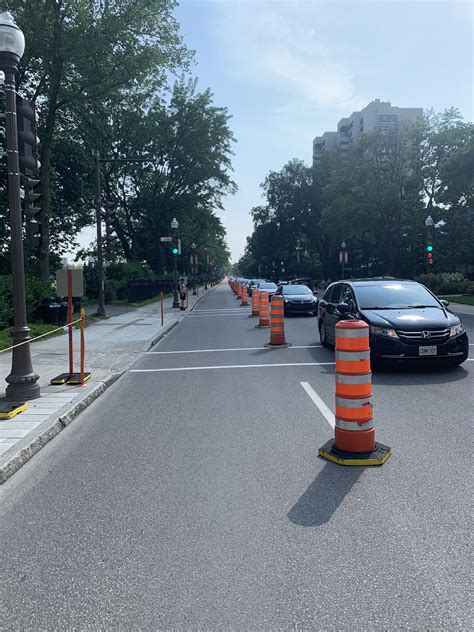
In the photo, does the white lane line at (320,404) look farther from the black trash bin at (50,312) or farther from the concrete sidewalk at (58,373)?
the black trash bin at (50,312)

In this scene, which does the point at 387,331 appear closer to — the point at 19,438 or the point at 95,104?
the point at 19,438

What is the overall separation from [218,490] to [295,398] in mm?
3224

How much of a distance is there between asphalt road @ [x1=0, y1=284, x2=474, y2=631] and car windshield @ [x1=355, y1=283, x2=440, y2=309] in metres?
3.19

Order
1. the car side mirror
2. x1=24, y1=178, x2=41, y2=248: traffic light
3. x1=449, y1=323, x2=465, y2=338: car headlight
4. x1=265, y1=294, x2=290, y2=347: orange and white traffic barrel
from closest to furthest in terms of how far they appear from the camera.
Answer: x1=24, y1=178, x2=41, y2=248: traffic light < x1=449, y1=323, x2=465, y2=338: car headlight < the car side mirror < x1=265, y1=294, x2=290, y2=347: orange and white traffic barrel

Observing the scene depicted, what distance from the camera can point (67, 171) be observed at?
34.4 meters

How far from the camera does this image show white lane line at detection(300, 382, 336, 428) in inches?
238

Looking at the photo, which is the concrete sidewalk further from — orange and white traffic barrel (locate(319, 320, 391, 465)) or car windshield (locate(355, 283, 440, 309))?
car windshield (locate(355, 283, 440, 309))

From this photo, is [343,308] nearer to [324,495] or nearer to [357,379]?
[357,379]

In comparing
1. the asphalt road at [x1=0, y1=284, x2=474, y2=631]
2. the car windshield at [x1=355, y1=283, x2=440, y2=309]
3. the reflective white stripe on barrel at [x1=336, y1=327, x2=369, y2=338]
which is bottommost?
the asphalt road at [x1=0, y1=284, x2=474, y2=631]

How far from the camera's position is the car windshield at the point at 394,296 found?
9672mm

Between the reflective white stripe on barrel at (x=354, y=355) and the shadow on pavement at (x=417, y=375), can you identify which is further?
the shadow on pavement at (x=417, y=375)

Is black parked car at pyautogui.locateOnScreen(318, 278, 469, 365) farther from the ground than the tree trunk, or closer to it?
closer to it

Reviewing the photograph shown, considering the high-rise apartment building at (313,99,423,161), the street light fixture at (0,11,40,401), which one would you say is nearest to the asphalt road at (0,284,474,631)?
the street light fixture at (0,11,40,401)

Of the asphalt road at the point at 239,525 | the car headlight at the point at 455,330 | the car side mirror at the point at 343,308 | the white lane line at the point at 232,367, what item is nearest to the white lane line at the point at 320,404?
A: the asphalt road at the point at 239,525
